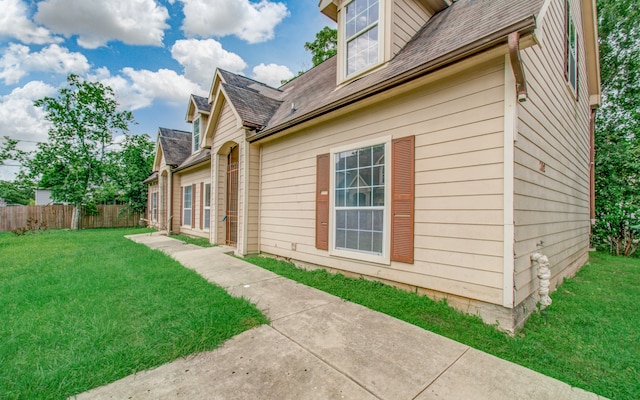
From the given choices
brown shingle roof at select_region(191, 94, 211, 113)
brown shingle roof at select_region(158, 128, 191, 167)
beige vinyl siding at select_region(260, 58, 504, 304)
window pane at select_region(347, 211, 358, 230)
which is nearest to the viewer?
beige vinyl siding at select_region(260, 58, 504, 304)

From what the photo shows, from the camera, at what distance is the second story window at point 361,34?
4.75m

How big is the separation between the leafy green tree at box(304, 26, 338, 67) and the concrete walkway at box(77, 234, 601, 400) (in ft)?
60.2

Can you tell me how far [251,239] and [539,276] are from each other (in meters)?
5.75

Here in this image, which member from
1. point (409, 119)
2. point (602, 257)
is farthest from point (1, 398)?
point (602, 257)

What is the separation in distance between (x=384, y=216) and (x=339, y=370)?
233cm

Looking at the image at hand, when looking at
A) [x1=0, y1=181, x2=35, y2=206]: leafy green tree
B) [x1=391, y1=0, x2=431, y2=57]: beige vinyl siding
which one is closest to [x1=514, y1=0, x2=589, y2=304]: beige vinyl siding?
[x1=391, y1=0, x2=431, y2=57]: beige vinyl siding

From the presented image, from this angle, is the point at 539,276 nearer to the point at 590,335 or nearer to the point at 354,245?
the point at 590,335

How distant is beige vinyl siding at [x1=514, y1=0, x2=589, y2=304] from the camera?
304cm

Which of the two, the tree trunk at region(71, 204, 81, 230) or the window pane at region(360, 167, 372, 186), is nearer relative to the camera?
the window pane at region(360, 167, 372, 186)

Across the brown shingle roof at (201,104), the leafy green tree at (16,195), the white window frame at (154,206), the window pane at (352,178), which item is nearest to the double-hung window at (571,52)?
the window pane at (352,178)

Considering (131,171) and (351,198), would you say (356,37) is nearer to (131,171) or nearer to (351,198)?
(351,198)

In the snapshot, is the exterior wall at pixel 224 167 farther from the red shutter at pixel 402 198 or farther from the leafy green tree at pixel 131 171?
the leafy green tree at pixel 131 171

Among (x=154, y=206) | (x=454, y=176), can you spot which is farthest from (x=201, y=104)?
(x=454, y=176)

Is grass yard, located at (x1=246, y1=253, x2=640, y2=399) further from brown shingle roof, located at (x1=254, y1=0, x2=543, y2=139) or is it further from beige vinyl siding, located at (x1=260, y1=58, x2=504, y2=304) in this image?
brown shingle roof, located at (x1=254, y1=0, x2=543, y2=139)
